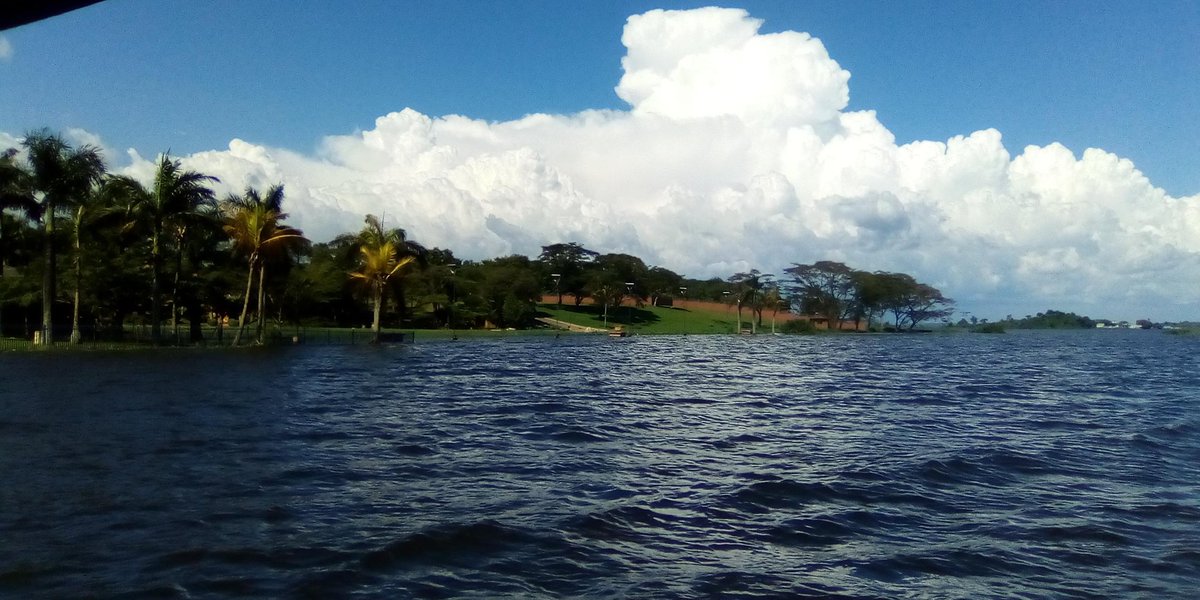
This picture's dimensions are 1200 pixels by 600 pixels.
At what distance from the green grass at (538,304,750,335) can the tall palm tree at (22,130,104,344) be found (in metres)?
82.5

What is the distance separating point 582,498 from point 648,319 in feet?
437

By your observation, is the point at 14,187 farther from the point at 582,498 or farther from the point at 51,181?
the point at 582,498

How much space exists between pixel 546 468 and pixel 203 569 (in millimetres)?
5996

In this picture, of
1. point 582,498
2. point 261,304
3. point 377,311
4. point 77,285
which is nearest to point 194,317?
point 261,304

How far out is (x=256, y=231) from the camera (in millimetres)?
51750

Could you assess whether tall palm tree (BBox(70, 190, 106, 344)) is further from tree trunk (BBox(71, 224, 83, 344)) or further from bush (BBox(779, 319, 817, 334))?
bush (BBox(779, 319, 817, 334))

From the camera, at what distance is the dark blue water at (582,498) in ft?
25.2

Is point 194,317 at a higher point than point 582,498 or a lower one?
higher

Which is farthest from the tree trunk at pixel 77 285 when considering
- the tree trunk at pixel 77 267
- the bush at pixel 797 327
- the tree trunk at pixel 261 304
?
the bush at pixel 797 327

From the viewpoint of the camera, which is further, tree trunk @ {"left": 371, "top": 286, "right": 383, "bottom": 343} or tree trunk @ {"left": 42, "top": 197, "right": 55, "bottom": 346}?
tree trunk @ {"left": 371, "top": 286, "right": 383, "bottom": 343}

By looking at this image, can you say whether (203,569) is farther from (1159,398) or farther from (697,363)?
(697,363)

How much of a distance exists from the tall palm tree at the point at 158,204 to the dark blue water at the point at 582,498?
2658cm

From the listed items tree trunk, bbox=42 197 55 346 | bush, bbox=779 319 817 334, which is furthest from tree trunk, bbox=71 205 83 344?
bush, bbox=779 319 817 334

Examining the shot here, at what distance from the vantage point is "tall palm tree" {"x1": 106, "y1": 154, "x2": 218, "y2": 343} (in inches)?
1890
